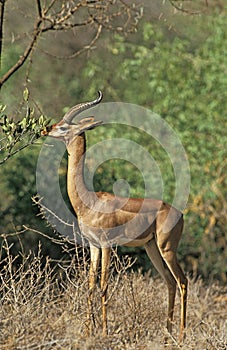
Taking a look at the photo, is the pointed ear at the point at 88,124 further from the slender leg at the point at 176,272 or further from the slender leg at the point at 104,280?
the slender leg at the point at 176,272

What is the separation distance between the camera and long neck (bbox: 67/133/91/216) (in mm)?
6691

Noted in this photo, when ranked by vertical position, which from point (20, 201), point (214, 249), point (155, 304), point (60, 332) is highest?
point (60, 332)

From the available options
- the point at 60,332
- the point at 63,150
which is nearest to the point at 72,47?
the point at 63,150

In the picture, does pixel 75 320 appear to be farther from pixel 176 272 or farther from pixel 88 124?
pixel 88 124

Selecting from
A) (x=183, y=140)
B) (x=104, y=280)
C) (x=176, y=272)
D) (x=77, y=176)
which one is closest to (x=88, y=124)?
(x=77, y=176)

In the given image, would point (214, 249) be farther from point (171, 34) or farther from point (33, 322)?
point (171, 34)

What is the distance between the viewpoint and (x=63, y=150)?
1052 cm

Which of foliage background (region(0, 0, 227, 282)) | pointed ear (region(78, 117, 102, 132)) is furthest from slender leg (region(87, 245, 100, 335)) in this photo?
foliage background (region(0, 0, 227, 282))

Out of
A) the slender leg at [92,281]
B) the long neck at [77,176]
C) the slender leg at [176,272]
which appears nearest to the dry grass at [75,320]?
the slender leg at [92,281]

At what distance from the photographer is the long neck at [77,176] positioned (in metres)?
6.69

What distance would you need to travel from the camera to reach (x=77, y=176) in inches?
266

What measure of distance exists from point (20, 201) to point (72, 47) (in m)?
6.38

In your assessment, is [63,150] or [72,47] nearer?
[63,150]

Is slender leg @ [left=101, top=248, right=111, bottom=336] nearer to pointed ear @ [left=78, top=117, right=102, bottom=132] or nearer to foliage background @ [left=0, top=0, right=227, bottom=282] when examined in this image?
pointed ear @ [left=78, top=117, right=102, bottom=132]
